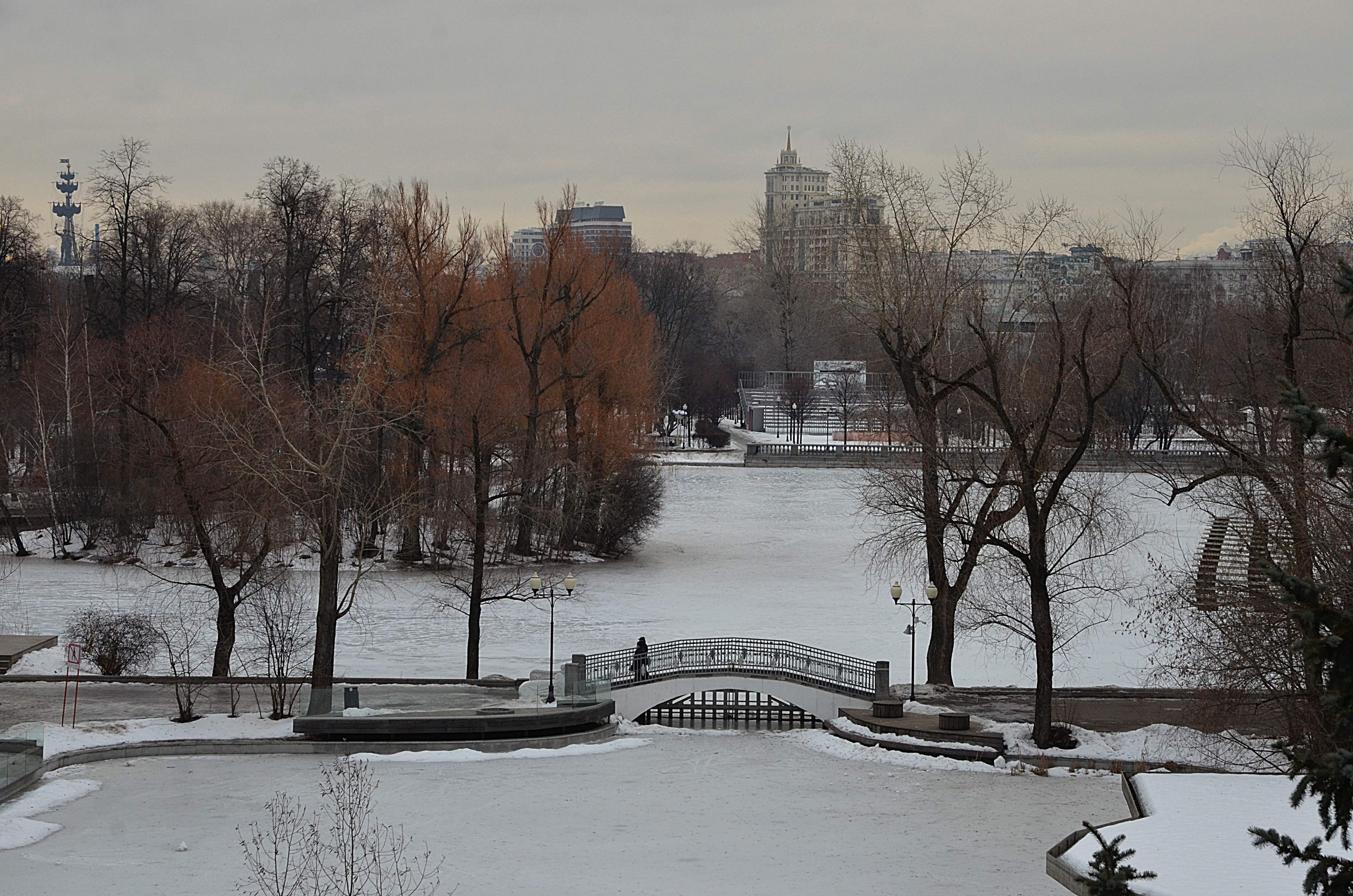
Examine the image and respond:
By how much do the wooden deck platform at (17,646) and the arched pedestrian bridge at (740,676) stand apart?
1291 centimetres

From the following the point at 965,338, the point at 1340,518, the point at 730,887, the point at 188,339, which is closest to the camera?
the point at 730,887

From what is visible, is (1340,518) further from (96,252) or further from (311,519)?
(96,252)

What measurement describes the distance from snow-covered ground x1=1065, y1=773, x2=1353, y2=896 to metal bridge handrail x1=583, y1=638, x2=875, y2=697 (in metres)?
9.77

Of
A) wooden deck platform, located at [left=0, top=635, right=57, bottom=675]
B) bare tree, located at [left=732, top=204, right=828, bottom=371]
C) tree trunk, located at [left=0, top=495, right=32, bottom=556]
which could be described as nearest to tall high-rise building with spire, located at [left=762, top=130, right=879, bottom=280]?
bare tree, located at [left=732, top=204, right=828, bottom=371]

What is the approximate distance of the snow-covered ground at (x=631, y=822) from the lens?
16.9 m

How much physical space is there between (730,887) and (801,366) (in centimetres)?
9814

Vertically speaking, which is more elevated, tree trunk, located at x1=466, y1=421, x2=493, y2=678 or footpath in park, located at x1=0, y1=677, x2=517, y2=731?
tree trunk, located at x1=466, y1=421, x2=493, y2=678

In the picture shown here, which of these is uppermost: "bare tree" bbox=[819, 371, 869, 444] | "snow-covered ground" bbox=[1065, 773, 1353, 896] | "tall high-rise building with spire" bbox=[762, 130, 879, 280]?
"tall high-rise building with spire" bbox=[762, 130, 879, 280]

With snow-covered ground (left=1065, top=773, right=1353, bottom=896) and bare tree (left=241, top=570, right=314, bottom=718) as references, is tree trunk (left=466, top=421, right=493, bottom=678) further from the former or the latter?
snow-covered ground (left=1065, top=773, right=1353, bottom=896)

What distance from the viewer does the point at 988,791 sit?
71.3 ft

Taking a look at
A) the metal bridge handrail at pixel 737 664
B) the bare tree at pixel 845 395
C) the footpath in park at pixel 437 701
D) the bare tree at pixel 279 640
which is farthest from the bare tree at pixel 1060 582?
the bare tree at pixel 845 395

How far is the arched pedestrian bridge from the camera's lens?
29.1 m

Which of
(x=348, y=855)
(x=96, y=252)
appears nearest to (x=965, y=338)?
(x=348, y=855)

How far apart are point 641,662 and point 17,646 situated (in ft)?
48.2
